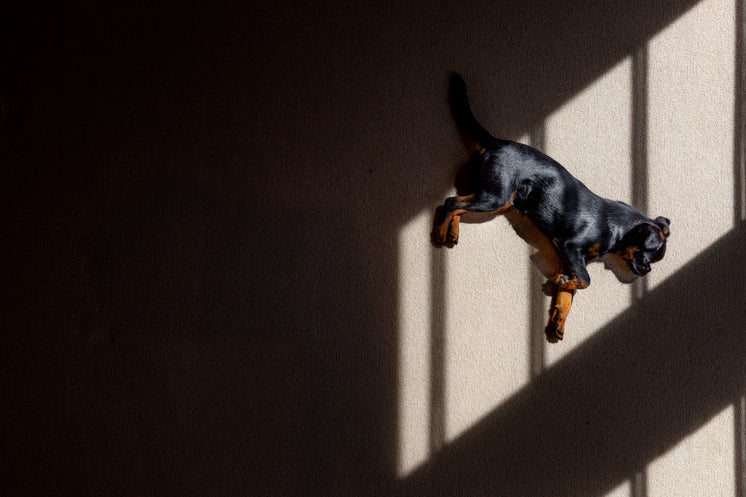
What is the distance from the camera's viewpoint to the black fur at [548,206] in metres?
1.36

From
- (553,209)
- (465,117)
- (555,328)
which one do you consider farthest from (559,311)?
(465,117)

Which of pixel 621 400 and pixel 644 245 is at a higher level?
pixel 644 245

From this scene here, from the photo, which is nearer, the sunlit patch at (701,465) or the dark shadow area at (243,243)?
the dark shadow area at (243,243)

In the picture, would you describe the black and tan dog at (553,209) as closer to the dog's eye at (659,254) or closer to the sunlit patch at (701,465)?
the dog's eye at (659,254)

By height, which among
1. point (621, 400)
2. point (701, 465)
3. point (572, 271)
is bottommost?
point (701, 465)

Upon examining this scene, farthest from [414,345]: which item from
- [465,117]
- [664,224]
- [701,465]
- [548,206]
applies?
[701,465]

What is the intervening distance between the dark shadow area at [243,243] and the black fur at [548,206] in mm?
76

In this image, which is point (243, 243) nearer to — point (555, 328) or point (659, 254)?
point (555, 328)

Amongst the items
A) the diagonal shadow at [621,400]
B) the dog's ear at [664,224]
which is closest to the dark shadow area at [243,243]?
the diagonal shadow at [621,400]

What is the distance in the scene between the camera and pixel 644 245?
4.53 ft

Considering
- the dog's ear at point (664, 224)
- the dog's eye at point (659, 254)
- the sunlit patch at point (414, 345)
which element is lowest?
the sunlit patch at point (414, 345)

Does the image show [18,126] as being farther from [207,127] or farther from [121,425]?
[121,425]

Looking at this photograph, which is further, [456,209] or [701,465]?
[701,465]

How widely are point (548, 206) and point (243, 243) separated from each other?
0.81 m
